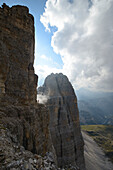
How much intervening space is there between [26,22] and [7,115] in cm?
1805

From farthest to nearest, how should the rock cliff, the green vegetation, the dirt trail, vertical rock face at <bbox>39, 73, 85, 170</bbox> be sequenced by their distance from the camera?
1. the green vegetation
2. the dirt trail
3. vertical rock face at <bbox>39, 73, 85, 170</bbox>
4. the rock cliff

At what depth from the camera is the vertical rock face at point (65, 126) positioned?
38312 mm

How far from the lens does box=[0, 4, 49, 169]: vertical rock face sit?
12.4 metres

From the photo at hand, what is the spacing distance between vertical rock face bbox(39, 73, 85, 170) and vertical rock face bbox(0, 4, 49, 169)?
25686 mm

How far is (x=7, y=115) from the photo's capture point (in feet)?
36.1

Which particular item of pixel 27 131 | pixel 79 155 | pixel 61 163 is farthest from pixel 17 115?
pixel 79 155

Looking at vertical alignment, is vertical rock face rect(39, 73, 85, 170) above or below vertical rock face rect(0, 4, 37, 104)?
below

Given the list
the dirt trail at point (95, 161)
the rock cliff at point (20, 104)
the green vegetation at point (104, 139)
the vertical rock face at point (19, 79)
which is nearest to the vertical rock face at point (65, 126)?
the dirt trail at point (95, 161)

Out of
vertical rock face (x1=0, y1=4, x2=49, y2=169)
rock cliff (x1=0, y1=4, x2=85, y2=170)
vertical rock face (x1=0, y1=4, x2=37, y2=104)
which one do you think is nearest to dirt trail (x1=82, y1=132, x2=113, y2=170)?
rock cliff (x1=0, y1=4, x2=85, y2=170)

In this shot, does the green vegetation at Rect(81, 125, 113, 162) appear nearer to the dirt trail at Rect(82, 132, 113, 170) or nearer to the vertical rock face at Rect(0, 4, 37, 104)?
the dirt trail at Rect(82, 132, 113, 170)

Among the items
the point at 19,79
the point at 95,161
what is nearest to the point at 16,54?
the point at 19,79

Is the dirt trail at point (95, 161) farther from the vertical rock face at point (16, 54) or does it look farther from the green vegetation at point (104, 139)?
the vertical rock face at point (16, 54)

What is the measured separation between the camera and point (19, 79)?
16.1 meters

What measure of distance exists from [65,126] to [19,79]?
3387 cm
